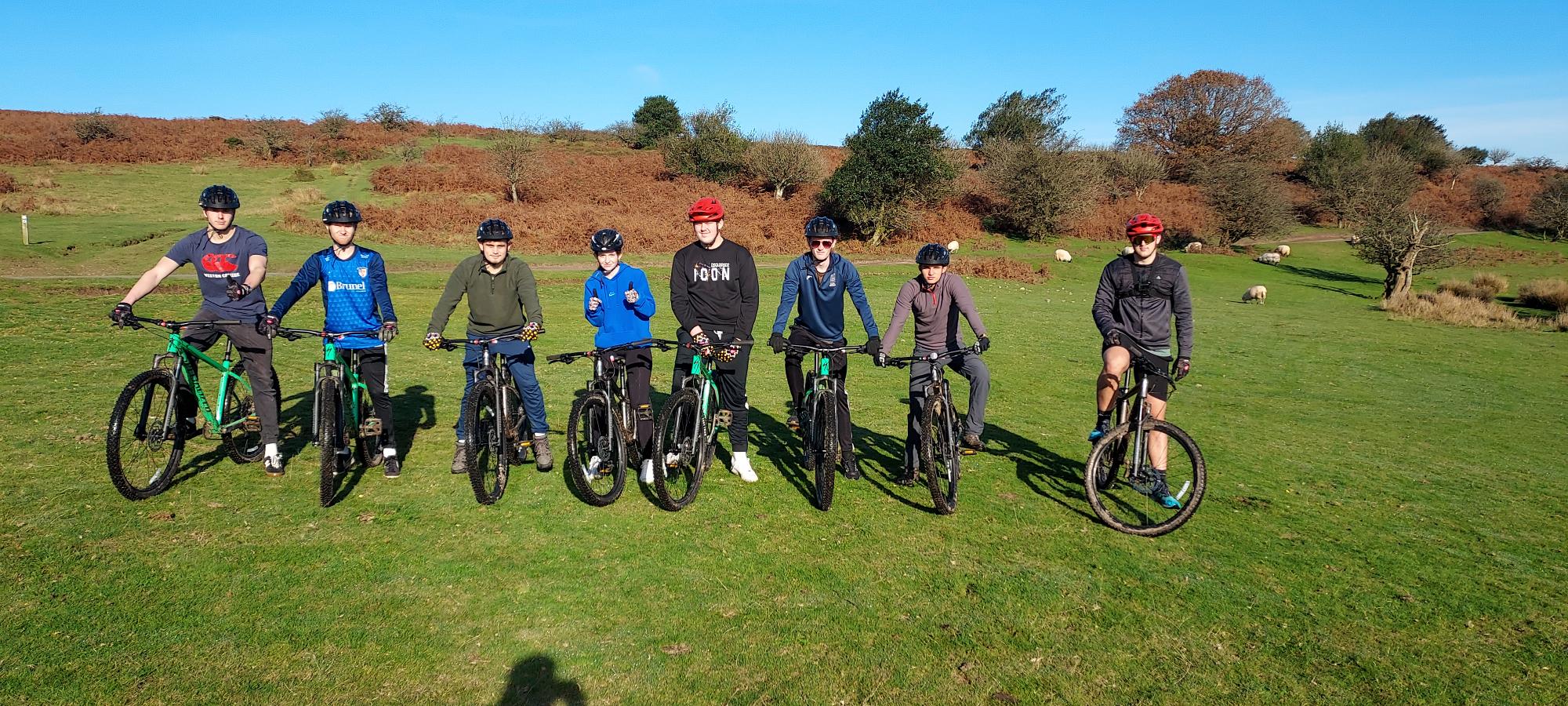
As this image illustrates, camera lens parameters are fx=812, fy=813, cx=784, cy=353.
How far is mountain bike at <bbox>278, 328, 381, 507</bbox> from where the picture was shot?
552 centimetres

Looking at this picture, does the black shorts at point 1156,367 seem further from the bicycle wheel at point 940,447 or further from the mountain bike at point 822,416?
the mountain bike at point 822,416

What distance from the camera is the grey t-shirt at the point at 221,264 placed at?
19.6 feet

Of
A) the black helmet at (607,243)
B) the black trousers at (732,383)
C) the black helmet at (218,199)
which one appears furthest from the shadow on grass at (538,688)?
the black helmet at (218,199)

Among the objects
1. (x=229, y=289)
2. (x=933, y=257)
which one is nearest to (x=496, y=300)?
(x=229, y=289)

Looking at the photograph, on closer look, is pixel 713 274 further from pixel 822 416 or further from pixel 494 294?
pixel 494 294

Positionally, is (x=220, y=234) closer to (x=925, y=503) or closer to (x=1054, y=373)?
(x=925, y=503)

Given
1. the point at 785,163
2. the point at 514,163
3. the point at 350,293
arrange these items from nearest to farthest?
the point at 350,293 → the point at 514,163 → the point at 785,163

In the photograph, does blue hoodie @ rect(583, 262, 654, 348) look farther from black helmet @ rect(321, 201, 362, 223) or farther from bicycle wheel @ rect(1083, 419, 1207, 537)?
bicycle wheel @ rect(1083, 419, 1207, 537)

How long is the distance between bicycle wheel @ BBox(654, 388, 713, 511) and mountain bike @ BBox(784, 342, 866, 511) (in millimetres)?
821

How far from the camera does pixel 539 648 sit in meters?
3.90

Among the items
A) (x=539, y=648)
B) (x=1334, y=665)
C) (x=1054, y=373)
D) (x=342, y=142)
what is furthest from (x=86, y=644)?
(x=342, y=142)

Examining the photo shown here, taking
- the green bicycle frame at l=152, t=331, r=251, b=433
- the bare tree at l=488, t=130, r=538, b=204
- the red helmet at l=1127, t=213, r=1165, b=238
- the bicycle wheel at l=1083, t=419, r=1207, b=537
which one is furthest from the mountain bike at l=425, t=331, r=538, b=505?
the bare tree at l=488, t=130, r=538, b=204

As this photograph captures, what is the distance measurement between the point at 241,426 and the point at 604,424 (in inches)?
113

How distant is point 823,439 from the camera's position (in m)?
5.94
